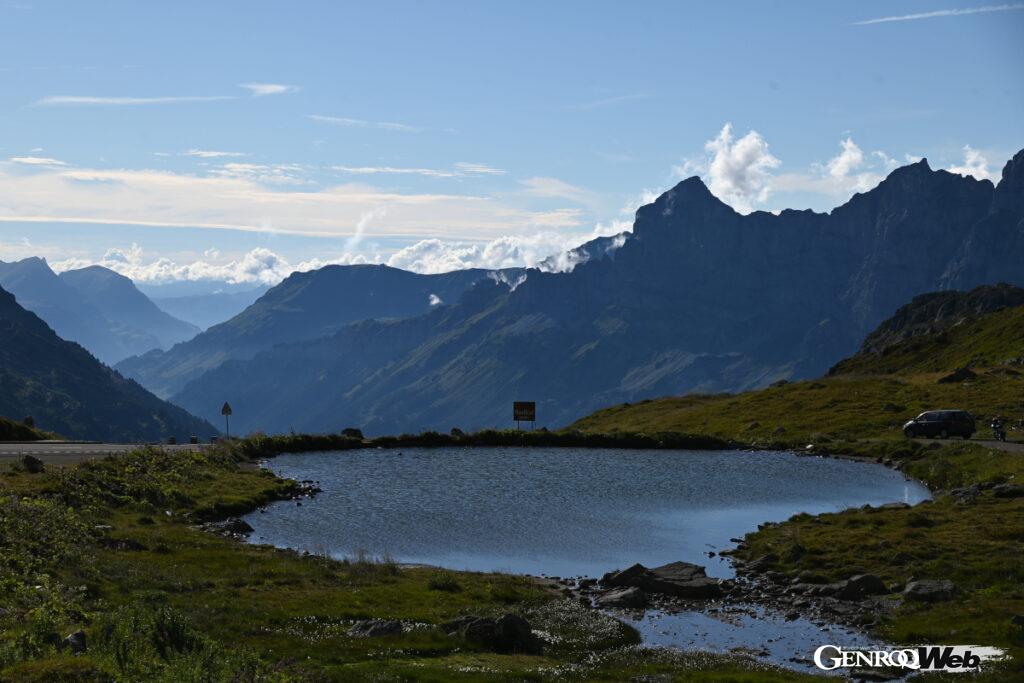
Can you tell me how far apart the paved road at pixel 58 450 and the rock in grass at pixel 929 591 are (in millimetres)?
52121

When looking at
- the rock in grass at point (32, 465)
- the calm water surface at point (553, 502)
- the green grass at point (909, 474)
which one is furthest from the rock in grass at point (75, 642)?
the rock in grass at point (32, 465)

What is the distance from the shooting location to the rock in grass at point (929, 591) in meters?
38.9

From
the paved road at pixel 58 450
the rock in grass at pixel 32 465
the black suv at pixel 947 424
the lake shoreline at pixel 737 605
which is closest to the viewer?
the lake shoreline at pixel 737 605

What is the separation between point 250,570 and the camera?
43.4 metres

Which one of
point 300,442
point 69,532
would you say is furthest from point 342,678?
point 300,442

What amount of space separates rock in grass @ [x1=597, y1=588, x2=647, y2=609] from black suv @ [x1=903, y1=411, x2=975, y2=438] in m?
62.6

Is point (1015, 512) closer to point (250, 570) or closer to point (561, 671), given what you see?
point (561, 671)

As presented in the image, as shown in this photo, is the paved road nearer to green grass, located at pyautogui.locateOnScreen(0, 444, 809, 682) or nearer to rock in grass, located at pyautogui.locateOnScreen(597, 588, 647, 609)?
green grass, located at pyautogui.locateOnScreen(0, 444, 809, 682)

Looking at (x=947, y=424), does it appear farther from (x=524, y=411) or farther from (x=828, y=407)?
(x=524, y=411)

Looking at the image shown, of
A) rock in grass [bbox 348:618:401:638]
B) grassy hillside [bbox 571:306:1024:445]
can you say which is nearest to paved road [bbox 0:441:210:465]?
rock in grass [bbox 348:618:401:638]

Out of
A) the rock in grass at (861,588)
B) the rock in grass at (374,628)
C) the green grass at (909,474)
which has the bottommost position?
the rock in grass at (374,628)

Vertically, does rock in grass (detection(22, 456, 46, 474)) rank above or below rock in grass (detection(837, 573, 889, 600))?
above

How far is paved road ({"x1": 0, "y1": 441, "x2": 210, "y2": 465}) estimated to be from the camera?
6682cm

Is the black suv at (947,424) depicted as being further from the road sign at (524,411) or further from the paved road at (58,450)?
the paved road at (58,450)
